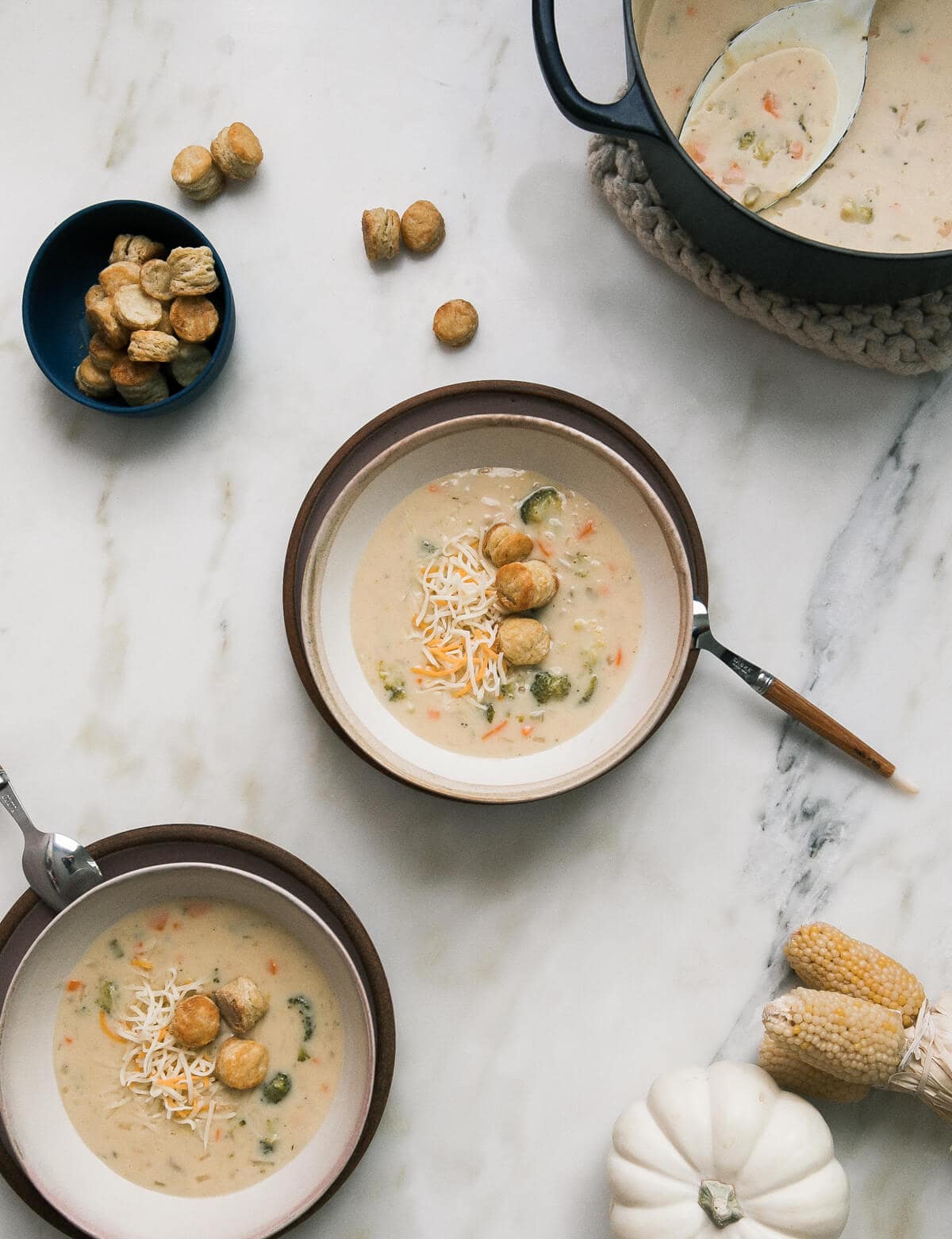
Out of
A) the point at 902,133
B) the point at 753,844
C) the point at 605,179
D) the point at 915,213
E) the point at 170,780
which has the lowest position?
the point at 753,844

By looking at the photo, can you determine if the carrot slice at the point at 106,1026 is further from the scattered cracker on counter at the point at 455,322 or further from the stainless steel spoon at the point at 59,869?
the scattered cracker on counter at the point at 455,322

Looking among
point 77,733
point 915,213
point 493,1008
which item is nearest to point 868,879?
point 493,1008

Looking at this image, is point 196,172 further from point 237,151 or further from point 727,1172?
point 727,1172

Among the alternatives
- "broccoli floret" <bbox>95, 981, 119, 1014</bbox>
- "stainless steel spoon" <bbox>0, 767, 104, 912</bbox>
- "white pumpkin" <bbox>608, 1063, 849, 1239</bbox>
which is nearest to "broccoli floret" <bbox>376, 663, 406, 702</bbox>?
"stainless steel spoon" <bbox>0, 767, 104, 912</bbox>

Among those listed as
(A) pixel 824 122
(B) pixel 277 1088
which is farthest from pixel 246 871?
(A) pixel 824 122

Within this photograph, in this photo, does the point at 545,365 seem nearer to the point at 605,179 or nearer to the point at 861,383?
the point at 605,179

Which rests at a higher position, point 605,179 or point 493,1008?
point 605,179
